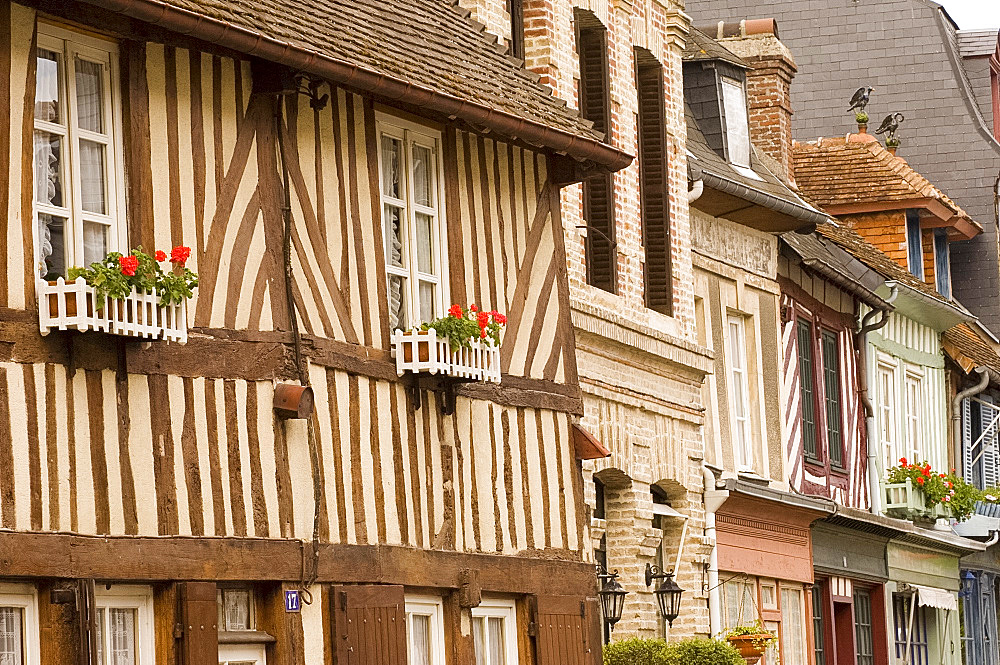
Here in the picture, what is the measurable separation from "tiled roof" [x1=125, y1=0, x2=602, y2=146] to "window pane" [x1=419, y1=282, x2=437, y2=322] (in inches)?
46.2

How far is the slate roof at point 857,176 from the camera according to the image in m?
A: 27.9

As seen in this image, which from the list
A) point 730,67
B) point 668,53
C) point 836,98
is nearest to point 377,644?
point 668,53

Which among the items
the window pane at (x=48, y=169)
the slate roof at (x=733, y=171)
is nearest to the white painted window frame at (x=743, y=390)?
the slate roof at (x=733, y=171)

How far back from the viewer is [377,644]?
12.0m

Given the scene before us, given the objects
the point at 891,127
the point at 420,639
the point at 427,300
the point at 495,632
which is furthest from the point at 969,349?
the point at 420,639

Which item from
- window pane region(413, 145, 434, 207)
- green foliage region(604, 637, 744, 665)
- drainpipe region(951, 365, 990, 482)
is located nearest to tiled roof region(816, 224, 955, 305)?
drainpipe region(951, 365, 990, 482)

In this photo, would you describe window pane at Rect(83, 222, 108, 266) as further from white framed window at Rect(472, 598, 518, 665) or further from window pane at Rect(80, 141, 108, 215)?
white framed window at Rect(472, 598, 518, 665)

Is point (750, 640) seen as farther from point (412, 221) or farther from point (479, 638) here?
point (412, 221)

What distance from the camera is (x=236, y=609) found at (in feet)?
36.6

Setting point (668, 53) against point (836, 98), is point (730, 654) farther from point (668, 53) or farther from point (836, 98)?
point (836, 98)

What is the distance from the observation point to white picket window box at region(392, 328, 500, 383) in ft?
41.1

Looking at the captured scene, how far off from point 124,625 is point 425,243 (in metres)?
3.76

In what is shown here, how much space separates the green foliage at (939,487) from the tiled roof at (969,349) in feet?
8.91

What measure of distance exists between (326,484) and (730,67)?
10.5m
